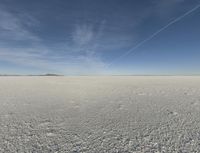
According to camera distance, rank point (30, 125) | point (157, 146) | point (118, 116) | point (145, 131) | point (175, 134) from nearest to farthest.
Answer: point (157, 146) < point (175, 134) < point (145, 131) < point (30, 125) < point (118, 116)

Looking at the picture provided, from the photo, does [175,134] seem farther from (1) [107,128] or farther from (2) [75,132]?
(2) [75,132]

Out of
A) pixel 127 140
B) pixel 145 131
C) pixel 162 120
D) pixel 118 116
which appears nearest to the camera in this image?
pixel 127 140

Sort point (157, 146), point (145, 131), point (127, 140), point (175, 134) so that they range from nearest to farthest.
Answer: point (157, 146), point (127, 140), point (175, 134), point (145, 131)

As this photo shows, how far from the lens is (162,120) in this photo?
177 inches

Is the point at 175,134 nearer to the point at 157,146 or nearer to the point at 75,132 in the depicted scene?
the point at 157,146

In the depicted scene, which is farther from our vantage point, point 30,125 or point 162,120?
point 162,120

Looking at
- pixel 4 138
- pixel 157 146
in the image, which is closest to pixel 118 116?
pixel 157 146

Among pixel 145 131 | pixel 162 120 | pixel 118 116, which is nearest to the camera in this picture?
pixel 145 131

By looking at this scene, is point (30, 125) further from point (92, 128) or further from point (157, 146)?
point (157, 146)

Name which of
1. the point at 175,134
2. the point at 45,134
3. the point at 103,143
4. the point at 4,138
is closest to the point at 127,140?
the point at 103,143

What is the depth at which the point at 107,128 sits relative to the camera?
3.92m

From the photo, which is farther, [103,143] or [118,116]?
[118,116]

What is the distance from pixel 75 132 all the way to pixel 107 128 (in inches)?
30.5

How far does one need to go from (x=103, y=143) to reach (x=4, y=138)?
77.9 inches
